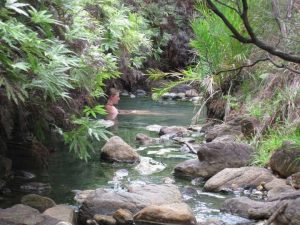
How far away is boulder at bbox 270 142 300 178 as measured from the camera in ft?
17.1

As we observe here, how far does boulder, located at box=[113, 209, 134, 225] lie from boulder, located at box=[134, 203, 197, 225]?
5 centimetres

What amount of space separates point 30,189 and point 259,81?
4522 mm

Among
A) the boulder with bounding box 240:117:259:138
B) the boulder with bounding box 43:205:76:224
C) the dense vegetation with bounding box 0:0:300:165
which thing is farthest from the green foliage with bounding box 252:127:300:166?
the boulder with bounding box 43:205:76:224

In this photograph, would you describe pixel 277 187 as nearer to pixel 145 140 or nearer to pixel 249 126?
pixel 249 126

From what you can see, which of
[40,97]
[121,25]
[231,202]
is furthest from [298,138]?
[121,25]

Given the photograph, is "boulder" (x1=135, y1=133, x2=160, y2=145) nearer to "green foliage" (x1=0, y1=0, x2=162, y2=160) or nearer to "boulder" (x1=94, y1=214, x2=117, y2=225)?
"green foliage" (x1=0, y1=0, x2=162, y2=160)

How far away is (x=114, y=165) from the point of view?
634 centimetres

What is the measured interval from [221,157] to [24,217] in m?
2.72

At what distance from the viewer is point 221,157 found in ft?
19.3

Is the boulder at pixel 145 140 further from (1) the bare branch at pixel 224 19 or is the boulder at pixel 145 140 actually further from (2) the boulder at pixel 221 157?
(1) the bare branch at pixel 224 19

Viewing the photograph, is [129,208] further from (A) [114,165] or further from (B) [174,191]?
(A) [114,165]

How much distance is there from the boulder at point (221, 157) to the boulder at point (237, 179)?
1.08 ft

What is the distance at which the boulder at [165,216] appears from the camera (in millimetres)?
4125

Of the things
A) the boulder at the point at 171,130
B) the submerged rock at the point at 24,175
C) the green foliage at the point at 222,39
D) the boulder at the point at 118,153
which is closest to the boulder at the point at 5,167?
the submerged rock at the point at 24,175
